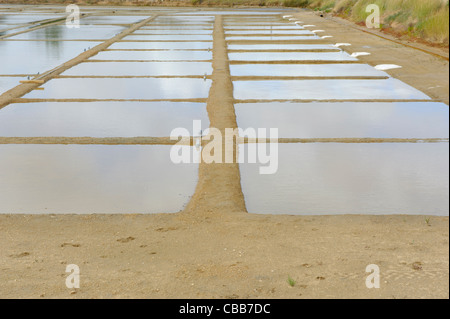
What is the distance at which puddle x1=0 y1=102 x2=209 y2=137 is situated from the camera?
20.4ft

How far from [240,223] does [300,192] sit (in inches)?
27.0

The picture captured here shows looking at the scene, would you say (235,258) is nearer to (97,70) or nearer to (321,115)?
A: (321,115)

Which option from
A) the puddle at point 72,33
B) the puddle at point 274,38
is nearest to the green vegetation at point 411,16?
the puddle at point 274,38

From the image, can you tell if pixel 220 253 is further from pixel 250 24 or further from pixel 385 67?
pixel 250 24

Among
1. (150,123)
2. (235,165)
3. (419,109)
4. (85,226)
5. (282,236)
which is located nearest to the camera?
(282,236)

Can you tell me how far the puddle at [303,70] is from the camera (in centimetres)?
1000

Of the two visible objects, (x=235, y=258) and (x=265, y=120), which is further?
(x=265, y=120)

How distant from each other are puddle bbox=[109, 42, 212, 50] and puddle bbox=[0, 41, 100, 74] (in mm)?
713

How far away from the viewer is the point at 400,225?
12.2ft

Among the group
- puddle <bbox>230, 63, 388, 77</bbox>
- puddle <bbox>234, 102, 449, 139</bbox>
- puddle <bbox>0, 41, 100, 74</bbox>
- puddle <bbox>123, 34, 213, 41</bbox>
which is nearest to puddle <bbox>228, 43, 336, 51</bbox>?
puddle <bbox>123, 34, 213, 41</bbox>

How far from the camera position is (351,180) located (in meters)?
4.53

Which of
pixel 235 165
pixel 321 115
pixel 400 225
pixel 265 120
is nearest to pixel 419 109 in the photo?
pixel 321 115

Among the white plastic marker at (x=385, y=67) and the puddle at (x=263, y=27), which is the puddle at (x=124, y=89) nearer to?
the white plastic marker at (x=385, y=67)

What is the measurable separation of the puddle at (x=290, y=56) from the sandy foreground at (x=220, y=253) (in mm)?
7539
